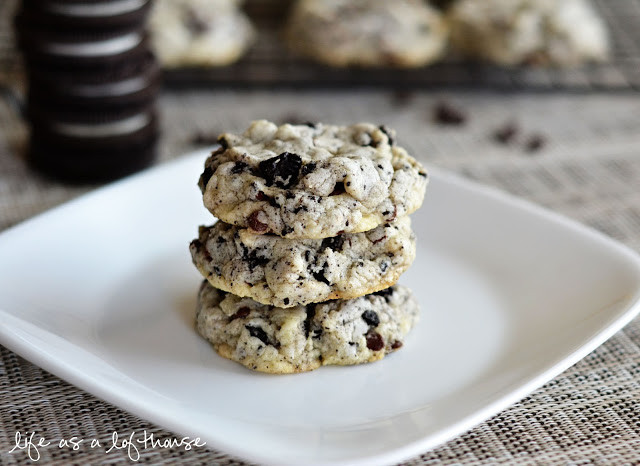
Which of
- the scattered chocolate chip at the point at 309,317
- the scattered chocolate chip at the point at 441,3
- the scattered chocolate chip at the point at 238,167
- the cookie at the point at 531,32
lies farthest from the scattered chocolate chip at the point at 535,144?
the scattered chocolate chip at the point at 238,167

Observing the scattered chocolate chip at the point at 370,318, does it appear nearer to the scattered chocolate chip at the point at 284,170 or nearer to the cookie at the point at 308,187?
the cookie at the point at 308,187

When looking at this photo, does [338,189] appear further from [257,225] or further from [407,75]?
[407,75]

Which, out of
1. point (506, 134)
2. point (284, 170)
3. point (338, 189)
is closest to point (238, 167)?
point (284, 170)

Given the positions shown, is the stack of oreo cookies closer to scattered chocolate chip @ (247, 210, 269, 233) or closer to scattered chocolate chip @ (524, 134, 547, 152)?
scattered chocolate chip @ (247, 210, 269, 233)

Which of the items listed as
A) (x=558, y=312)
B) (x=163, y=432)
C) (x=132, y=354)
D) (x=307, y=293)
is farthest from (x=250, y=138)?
(x=558, y=312)

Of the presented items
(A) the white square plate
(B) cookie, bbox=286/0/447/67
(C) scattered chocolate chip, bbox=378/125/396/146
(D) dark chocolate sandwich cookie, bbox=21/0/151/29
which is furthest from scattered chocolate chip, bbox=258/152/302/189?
(B) cookie, bbox=286/0/447/67

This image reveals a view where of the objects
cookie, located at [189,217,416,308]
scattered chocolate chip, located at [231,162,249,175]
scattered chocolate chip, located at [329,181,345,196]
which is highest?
scattered chocolate chip, located at [231,162,249,175]
